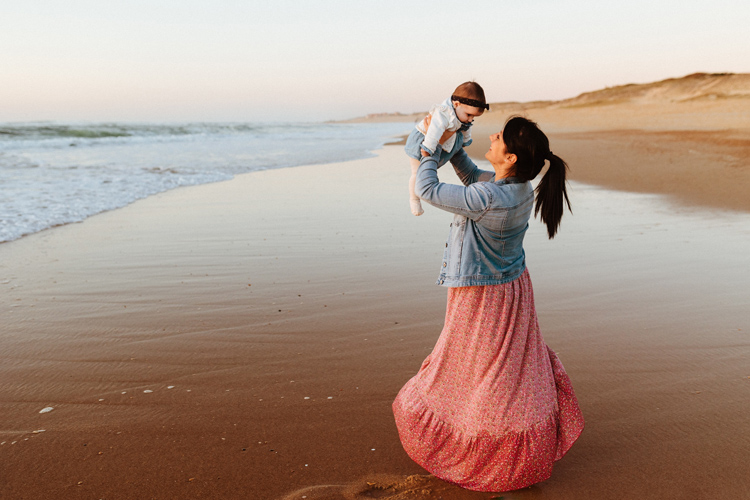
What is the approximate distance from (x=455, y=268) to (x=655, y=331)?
242 cm

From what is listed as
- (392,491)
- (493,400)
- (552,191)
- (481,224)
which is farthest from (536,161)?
(392,491)

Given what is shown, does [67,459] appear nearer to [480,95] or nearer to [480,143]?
[480,95]

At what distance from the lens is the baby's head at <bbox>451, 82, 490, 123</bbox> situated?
204 cm

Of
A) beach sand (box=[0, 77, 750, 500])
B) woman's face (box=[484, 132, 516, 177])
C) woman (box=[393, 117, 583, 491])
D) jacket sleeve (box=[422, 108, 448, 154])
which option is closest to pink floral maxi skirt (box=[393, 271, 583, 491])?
woman (box=[393, 117, 583, 491])

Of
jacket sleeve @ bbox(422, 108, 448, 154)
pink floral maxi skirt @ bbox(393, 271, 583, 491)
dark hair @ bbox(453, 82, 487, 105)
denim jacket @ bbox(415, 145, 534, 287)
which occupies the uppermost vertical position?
dark hair @ bbox(453, 82, 487, 105)

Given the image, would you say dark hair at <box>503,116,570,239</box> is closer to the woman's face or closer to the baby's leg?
the woman's face

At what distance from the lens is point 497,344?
2.14 m

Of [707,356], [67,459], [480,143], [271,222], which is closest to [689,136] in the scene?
[480,143]

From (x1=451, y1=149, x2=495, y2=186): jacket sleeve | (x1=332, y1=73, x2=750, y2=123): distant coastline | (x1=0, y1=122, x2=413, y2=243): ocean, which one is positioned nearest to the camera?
(x1=451, y1=149, x2=495, y2=186): jacket sleeve

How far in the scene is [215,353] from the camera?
362 centimetres

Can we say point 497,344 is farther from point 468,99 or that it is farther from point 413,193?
point 468,99

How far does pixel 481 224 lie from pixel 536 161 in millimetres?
311

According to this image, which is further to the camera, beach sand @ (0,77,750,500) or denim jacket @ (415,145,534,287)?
beach sand @ (0,77,750,500)

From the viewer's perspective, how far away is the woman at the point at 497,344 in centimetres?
208
